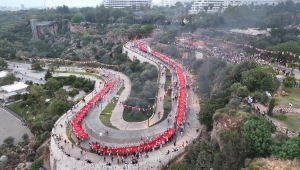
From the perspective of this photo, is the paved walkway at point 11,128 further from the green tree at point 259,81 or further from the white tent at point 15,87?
the green tree at point 259,81

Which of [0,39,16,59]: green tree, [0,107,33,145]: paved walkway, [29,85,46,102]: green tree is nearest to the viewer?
[0,107,33,145]: paved walkway

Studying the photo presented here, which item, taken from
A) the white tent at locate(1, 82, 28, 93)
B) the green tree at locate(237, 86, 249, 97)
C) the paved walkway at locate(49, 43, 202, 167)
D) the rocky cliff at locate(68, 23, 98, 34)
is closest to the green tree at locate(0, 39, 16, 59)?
the rocky cliff at locate(68, 23, 98, 34)

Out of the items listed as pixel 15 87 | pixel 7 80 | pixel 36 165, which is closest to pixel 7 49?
pixel 7 80

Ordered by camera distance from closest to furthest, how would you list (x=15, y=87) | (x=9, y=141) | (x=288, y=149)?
1. (x=288, y=149)
2. (x=9, y=141)
3. (x=15, y=87)

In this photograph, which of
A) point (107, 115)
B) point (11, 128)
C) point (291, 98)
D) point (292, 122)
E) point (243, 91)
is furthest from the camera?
point (11, 128)

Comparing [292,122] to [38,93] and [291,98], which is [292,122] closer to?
[291,98]

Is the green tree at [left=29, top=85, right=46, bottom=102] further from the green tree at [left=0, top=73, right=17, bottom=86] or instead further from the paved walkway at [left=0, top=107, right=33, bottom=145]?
the green tree at [left=0, top=73, right=17, bottom=86]

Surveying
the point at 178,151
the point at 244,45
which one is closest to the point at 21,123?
the point at 178,151
